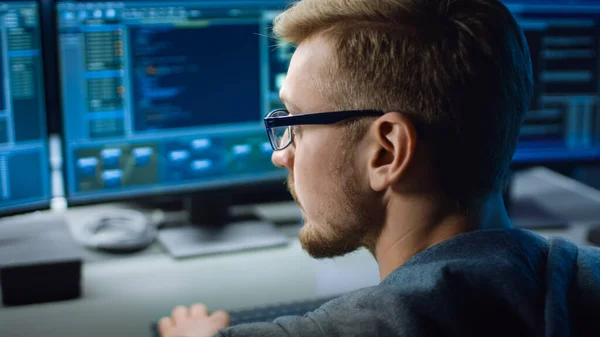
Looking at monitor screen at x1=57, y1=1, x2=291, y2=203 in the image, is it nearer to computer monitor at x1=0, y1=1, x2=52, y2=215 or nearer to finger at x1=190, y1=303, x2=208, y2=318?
computer monitor at x1=0, y1=1, x2=52, y2=215

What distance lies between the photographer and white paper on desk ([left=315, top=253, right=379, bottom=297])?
4.00 ft

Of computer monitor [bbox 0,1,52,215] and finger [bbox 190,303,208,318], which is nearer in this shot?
finger [bbox 190,303,208,318]

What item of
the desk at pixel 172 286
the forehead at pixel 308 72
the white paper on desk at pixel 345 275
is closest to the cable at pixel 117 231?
the desk at pixel 172 286

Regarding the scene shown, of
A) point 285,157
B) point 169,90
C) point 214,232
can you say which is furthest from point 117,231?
point 285,157

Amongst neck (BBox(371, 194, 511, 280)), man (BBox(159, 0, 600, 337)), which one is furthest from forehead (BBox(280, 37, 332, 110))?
neck (BBox(371, 194, 511, 280))

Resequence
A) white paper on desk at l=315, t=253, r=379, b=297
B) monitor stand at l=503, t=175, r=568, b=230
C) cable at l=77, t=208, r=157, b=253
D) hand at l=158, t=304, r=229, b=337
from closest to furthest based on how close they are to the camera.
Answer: hand at l=158, t=304, r=229, b=337
white paper on desk at l=315, t=253, r=379, b=297
cable at l=77, t=208, r=157, b=253
monitor stand at l=503, t=175, r=568, b=230

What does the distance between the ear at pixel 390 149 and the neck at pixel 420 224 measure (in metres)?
0.03

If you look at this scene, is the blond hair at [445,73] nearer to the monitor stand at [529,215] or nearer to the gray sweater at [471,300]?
the gray sweater at [471,300]

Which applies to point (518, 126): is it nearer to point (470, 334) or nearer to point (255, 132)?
point (470, 334)

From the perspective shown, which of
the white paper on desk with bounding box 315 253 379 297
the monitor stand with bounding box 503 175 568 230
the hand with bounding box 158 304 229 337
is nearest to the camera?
the hand with bounding box 158 304 229 337

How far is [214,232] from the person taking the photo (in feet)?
4.76

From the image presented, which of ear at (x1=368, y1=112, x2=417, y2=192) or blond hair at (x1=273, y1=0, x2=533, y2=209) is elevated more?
blond hair at (x1=273, y1=0, x2=533, y2=209)

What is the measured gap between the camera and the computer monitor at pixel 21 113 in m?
1.23

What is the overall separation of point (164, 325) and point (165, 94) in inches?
18.7
